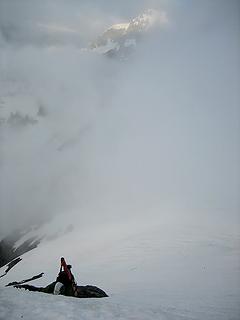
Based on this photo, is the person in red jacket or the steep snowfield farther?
the person in red jacket

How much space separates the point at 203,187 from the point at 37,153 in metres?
120

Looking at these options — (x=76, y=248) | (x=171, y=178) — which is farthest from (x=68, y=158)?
(x=76, y=248)

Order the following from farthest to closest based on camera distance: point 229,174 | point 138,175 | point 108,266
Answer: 1. point 138,175
2. point 229,174
3. point 108,266

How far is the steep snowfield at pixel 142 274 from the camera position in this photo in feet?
33.9

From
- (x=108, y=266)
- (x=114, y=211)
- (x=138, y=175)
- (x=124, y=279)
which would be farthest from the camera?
(x=138, y=175)

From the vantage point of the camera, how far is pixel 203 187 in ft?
175

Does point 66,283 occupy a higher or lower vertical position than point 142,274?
lower

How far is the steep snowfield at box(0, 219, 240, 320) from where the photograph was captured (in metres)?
10.3

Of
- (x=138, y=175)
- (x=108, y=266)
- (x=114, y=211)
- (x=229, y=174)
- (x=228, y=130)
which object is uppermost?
(x=228, y=130)

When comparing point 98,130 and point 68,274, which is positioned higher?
point 98,130

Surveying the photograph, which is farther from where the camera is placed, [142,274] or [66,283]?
[142,274]

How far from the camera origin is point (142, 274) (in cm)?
2198

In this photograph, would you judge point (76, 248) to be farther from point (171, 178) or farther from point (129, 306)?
point (171, 178)

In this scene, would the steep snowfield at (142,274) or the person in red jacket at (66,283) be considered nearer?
the steep snowfield at (142,274)
